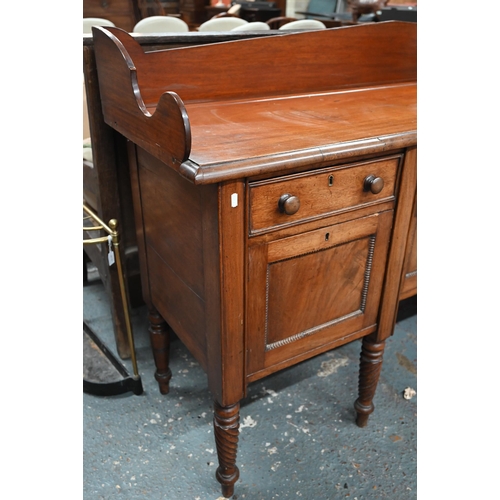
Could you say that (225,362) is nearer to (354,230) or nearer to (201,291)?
(201,291)

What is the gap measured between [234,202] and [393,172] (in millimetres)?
397

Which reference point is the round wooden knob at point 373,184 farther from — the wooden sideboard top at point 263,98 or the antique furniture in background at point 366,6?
the antique furniture in background at point 366,6

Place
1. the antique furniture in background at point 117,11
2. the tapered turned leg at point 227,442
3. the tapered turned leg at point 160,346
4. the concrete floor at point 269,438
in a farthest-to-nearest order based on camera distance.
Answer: the antique furniture in background at point 117,11 → the tapered turned leg at point 160,346 → the concrete floor at point 269,438 → the tapered turned leg at point 227,442

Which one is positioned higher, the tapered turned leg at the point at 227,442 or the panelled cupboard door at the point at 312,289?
the panelled cupboard door at the point at 312,289

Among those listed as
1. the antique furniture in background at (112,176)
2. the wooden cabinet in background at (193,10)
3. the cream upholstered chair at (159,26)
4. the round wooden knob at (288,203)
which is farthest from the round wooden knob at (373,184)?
the wooden cabinet in background at (193,10)

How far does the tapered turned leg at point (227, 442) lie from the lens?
1.08m

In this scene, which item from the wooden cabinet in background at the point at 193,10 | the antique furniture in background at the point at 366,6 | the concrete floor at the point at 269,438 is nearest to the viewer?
the concrete floor at the point at 269,438

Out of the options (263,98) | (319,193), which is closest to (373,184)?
(319,193)

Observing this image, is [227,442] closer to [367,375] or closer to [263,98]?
[367,375]

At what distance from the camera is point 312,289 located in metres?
1.05

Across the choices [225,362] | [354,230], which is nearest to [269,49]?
[354,230]

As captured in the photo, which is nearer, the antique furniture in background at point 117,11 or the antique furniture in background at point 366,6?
the antique furniture in background at point 117,11

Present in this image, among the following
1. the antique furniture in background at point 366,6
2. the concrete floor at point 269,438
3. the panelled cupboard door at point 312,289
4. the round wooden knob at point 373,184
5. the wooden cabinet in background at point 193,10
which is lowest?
the concrete floor at point 269,438

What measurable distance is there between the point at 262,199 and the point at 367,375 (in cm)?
68
